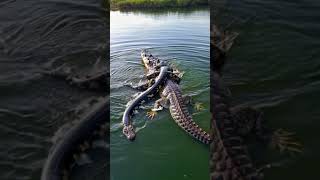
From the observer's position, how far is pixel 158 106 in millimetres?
6520

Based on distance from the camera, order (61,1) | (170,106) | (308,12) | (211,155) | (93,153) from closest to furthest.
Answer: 1. (211,155)
2. (93,153)
3. (170,106)
4. (308,12)
5. (61,1)

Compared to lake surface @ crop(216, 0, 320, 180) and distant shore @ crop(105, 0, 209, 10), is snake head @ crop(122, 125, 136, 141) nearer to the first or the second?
lake surface @ crop(216, 0, 320, 180)

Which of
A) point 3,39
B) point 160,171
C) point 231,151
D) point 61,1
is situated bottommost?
point 160,171

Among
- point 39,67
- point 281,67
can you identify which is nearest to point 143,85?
point 39,67

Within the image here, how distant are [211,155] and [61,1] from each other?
3943 millimetres

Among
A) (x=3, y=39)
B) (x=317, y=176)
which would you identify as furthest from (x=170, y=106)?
(x=3, y=39)

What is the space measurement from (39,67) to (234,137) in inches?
118

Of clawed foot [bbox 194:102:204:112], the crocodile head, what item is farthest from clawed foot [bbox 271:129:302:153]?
the crocodile head

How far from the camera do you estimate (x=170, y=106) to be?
6445 mm

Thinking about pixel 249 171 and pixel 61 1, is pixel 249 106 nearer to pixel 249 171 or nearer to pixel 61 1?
pixel 249 171

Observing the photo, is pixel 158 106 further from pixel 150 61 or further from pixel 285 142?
pixel 285 142

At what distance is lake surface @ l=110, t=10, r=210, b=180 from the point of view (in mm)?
5406

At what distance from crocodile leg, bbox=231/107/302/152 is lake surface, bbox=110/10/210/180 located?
0.54 m

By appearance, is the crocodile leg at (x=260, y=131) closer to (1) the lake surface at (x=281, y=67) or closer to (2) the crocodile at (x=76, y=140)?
(1) the lake surface at (x=281, y=67)
